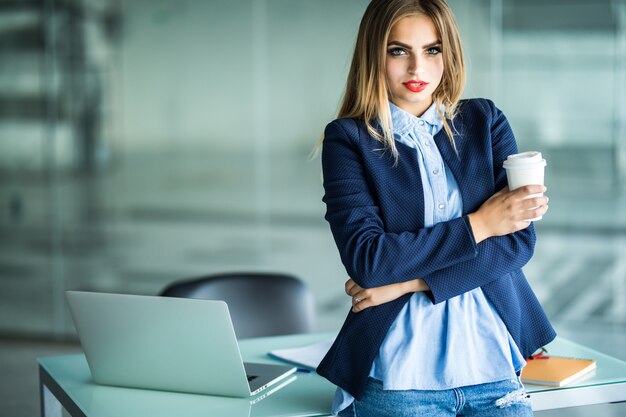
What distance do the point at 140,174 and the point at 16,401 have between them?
1.60 meters

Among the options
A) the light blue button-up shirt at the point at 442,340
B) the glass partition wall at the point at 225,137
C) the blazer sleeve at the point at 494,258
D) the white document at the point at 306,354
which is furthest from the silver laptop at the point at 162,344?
the glass partition wall at the point at 225,137

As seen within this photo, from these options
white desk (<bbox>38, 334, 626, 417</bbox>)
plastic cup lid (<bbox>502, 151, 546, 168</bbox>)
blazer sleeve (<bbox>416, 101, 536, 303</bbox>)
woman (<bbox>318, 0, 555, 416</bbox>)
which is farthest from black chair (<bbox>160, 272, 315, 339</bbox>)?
plastic cup lid (<bbox>502, 151, 546, 168</bbox>)

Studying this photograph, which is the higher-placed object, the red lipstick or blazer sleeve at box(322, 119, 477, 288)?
the red lipstick

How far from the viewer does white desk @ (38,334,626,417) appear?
6.47 ft

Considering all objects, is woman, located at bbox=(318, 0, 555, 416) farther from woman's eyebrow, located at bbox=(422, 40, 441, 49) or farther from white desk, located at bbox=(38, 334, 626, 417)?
white desk, located at bbox=(38, 334, 626, 417)

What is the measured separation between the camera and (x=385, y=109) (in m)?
1.84

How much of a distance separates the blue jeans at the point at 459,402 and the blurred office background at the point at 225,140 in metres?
3.22

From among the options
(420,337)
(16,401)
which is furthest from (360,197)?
(16,401)

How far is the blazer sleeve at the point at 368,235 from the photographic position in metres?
1.75

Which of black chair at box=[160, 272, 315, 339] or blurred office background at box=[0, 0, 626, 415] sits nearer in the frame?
black chair at box=[160, 272, 315, 339]

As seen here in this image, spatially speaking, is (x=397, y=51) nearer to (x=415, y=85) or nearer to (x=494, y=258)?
(x=415, y=85)

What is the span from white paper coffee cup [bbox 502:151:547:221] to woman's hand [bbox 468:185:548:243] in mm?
12

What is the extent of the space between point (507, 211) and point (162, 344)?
32.2 inches

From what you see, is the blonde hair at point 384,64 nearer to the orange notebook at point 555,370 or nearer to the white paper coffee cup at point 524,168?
the white paper coffee cup at point 524,168
